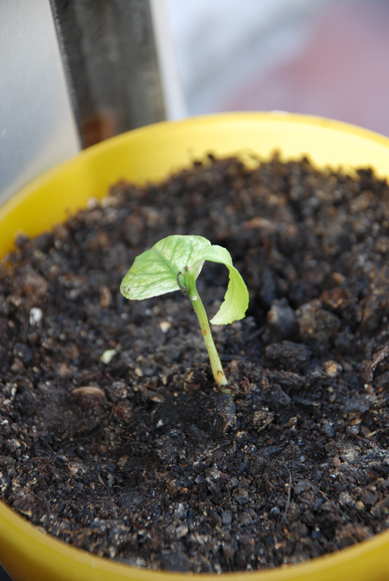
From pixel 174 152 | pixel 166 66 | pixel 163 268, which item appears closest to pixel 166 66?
pixel 166 66

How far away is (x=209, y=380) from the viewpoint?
2.44 feet

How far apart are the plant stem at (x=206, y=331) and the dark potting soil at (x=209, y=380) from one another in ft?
0.09

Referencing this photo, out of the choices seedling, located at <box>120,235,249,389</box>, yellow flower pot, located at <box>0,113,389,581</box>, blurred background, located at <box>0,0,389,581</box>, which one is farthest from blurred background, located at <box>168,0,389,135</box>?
seedling, located at <box>120,235,249,389</box>

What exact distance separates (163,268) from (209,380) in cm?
22

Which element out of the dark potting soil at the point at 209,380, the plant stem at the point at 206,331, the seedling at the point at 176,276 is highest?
the seedling at the point at 176,276

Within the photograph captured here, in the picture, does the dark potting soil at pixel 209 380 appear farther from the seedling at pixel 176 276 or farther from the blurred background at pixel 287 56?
the blurred background at pixel 287 56

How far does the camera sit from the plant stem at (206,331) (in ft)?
1.93

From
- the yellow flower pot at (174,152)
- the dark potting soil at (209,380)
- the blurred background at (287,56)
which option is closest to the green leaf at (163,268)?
the dark potting soil at (209,380)

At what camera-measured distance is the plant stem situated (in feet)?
1.93

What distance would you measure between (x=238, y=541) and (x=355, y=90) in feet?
5.63

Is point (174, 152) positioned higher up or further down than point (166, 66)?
further down

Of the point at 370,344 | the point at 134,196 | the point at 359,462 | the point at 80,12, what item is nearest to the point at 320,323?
the point at 370,344

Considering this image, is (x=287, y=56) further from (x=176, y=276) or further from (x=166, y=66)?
(x=176, y=276)

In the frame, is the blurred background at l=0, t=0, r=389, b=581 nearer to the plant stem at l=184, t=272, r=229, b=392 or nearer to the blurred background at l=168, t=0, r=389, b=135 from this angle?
the blurred background at l=168, t=0, r=389, b=135
